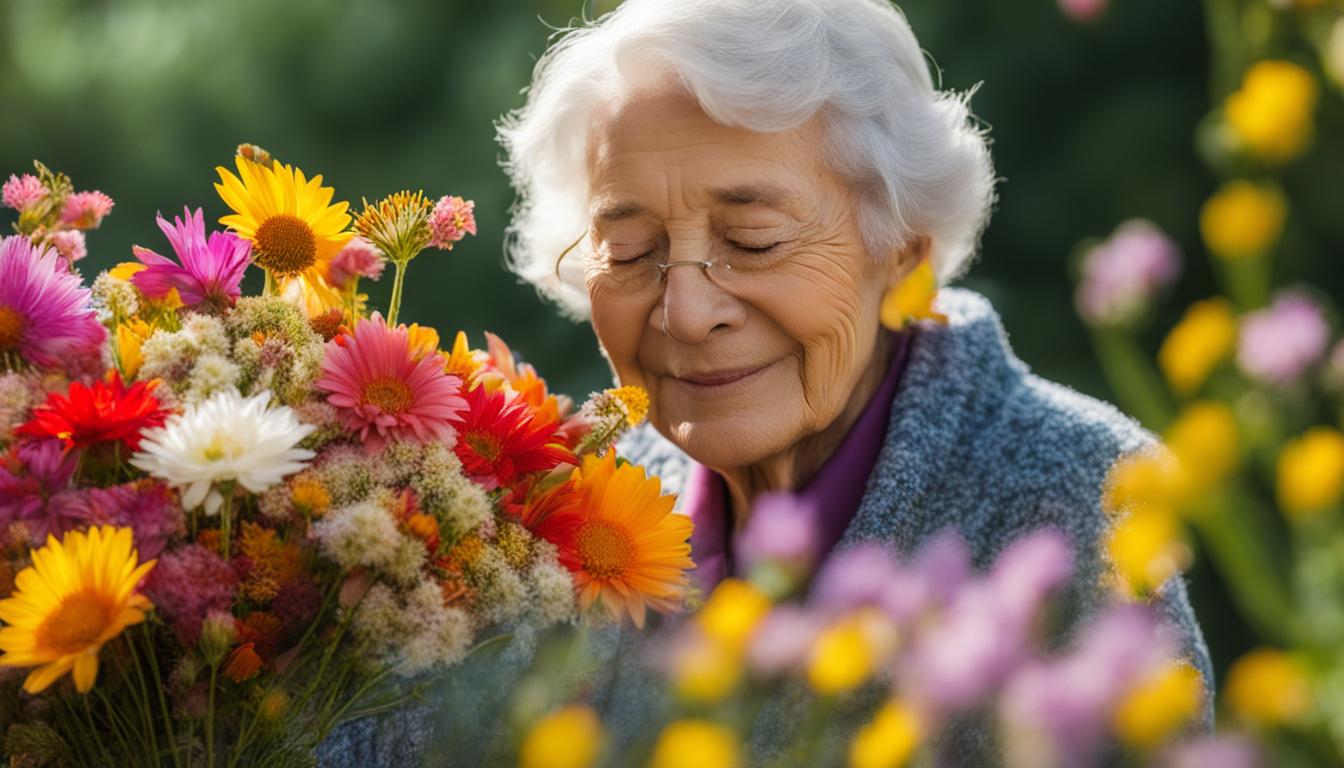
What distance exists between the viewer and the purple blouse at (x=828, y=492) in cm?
191

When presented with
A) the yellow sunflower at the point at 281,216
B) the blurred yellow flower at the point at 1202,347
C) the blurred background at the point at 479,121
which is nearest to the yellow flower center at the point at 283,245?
the yellow sunflower at the point at 281,216

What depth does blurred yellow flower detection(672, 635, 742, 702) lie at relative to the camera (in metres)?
0.75

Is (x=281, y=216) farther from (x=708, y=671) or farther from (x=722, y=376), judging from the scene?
(x=722, y=376)

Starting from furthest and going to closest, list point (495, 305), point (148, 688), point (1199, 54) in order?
point (495, 305)
point (1199, 54)
point (148, 688)

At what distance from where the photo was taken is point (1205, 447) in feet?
2.14

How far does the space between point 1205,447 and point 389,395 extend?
0.62 metres

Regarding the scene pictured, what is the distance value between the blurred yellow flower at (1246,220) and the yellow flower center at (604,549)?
1.89 feet

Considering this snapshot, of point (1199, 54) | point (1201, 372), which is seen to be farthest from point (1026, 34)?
point (1201, 372)

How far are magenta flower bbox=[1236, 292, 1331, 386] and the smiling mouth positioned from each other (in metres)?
1.11

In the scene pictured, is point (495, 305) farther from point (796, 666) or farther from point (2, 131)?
point (796, 666)

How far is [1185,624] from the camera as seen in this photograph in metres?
1.67

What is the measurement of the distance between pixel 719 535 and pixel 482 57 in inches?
94.5

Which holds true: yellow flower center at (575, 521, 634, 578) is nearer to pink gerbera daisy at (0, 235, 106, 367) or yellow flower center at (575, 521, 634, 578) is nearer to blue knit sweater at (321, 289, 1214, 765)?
pink gerbera daisy at (0, 235, 106, 367)

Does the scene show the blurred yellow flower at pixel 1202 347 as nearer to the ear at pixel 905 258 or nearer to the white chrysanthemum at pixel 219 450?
the white chrysanthemum at pixel 219 450
